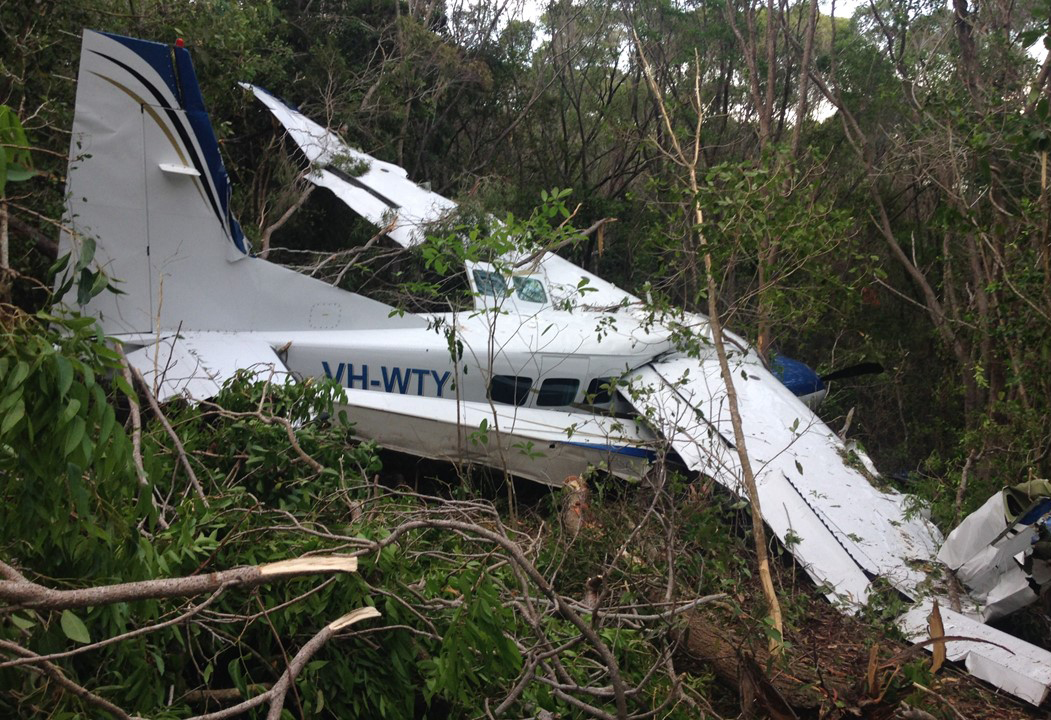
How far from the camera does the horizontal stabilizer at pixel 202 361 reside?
19.2ft

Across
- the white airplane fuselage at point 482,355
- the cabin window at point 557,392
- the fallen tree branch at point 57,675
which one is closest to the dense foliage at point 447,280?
the fallen tree branch at point 57,675

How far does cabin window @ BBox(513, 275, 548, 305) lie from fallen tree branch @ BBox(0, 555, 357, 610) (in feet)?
21.0

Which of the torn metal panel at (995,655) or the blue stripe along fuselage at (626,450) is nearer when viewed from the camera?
the torn metal panel at (995,655)

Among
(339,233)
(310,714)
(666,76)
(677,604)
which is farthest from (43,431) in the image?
(666,76)

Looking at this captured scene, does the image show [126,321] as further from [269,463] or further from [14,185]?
[269,463]

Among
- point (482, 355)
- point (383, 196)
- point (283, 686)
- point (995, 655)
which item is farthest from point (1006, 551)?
point (383, 196)

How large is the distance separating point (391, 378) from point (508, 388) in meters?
1.18

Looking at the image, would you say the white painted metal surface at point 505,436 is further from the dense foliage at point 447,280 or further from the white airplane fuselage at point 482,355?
the dense foliage at point 447,280

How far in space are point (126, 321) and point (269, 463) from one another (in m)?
2.36

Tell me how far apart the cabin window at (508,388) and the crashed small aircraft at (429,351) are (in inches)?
0.6

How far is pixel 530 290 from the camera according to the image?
885 centimetres

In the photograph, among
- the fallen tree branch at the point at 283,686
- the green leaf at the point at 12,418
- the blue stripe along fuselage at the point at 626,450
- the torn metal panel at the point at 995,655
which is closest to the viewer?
the green leaf at the point at 12,418

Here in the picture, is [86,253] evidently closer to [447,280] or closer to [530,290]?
[447,280]

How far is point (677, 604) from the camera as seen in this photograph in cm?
439
